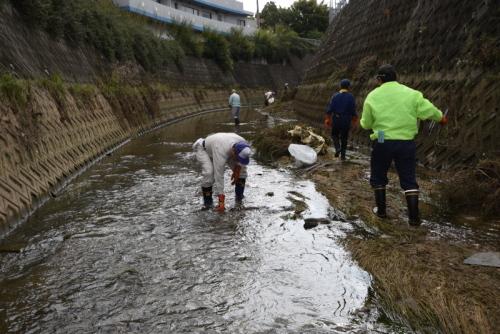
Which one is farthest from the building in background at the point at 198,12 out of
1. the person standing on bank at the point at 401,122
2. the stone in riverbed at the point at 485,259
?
the stone in riverbed at the point at 485,259

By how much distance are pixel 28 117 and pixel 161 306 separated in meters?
6.58

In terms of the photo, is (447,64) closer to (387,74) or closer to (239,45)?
(387,74)

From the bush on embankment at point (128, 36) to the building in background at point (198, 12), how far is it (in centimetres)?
242

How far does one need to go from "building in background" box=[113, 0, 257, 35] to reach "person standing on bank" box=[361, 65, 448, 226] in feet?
128

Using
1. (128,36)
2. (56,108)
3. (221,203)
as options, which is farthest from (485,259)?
(128,36)

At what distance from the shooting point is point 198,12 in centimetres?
6125

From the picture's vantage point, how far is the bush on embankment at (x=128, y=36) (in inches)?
731

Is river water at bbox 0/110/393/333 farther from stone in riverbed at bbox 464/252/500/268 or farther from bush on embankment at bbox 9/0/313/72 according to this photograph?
bush on embankment at bbox 9/0/313/72

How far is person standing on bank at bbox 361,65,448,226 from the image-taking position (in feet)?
20.9

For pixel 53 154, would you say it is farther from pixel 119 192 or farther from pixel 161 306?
pixel 161 306

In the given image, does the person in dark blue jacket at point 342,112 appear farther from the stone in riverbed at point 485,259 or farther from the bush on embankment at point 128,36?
the bush on embankment at point 128,36

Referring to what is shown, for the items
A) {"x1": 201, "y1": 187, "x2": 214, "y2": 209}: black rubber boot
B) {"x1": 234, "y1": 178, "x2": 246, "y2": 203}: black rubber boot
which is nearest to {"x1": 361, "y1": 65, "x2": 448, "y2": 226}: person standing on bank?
{"x1": 234, "y1": 178, "x2": 246, "y2": 203}: black rubber boot

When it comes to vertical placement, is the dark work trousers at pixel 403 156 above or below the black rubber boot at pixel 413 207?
above

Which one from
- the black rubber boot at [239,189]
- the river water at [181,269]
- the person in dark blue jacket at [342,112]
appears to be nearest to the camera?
the river water at [181,269]
